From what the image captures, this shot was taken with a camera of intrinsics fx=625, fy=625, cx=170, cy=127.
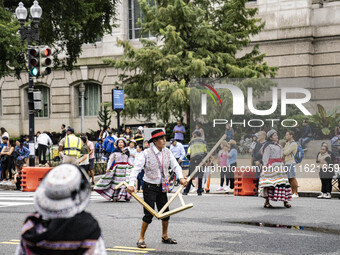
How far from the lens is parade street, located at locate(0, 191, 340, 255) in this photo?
29.7ft

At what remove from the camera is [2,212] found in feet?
44.1

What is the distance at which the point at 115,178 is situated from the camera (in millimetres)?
15492

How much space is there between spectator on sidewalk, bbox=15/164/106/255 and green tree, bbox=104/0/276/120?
21.0 meters

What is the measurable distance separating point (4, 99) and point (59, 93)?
4509 mm

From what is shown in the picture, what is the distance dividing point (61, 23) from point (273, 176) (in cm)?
1397

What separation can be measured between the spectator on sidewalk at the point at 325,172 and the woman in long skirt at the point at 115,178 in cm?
517

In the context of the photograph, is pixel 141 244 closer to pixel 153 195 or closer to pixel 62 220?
pixel 153 195

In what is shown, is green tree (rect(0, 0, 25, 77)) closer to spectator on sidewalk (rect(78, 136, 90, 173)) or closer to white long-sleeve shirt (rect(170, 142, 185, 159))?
spectator on sidewalk (rect(78, 136, 90, 173))

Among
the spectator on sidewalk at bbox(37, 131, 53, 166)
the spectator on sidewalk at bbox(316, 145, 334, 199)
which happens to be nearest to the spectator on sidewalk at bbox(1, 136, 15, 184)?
the spectator on sidewalk at bbox(37, 131, 53, 166)

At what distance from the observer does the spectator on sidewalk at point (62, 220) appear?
3.76 m

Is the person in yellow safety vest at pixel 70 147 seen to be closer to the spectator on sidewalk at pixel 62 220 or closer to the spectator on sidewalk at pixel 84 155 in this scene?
the spectator on sidewalk at pixel 84 155

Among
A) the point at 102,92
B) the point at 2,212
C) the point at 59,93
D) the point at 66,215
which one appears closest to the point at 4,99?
the point at 59,93

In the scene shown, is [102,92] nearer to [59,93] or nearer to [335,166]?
[59,93]

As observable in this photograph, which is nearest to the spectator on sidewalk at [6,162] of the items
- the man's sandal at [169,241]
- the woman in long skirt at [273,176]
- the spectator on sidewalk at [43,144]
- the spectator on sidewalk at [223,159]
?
the spectator on sidewalk at [43,144]
